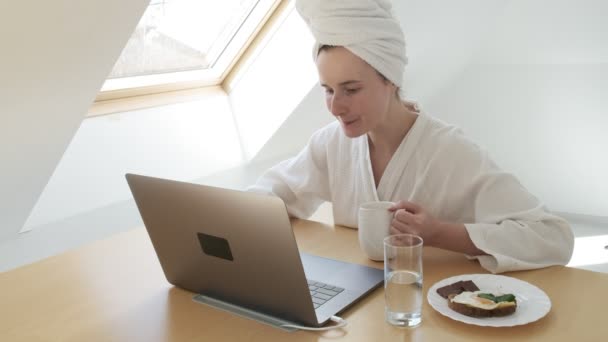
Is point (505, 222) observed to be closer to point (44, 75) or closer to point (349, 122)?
point (349, 122)

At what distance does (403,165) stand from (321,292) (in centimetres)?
42

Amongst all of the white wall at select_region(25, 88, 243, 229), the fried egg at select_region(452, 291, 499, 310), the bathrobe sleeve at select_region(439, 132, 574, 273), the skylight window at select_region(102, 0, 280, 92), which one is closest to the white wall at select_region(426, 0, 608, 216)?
the skylight window at select_region(102, 0, 280, 92)

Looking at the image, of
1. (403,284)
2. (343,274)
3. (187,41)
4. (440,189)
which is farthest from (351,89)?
(187,41)

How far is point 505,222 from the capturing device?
1.35 m

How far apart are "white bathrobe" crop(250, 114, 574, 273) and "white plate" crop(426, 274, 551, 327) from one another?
0.21ft

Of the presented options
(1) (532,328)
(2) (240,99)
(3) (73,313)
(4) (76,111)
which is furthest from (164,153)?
(1) (532,328)

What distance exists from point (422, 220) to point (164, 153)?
Result: 5.92 ft

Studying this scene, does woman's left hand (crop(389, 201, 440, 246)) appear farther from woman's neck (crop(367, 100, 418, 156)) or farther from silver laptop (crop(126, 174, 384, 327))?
woman's neck (crop(367, 100, 418, 156))

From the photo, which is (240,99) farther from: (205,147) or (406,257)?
(406,257)

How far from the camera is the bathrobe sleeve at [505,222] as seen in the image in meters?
1.31

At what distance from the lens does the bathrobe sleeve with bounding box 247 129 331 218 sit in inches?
68.6

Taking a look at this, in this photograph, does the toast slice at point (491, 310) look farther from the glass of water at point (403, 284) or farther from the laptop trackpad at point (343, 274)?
the laptop trackpad at point (343, 274)

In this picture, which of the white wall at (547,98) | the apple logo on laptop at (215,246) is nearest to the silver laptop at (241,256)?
the apple logo on laptop at (215,246)

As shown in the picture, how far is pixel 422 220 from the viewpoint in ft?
4.40
